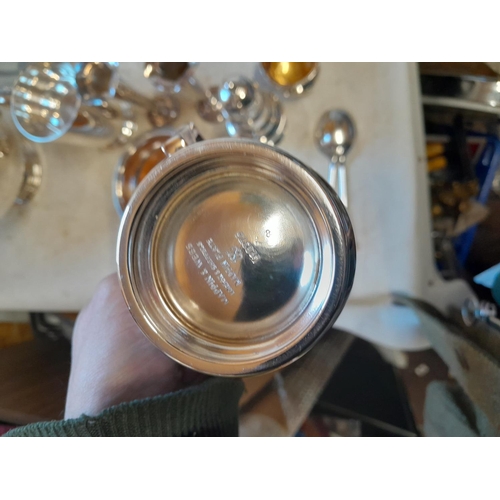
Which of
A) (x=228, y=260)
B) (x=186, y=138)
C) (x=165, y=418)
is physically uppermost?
(x=186, y=138)

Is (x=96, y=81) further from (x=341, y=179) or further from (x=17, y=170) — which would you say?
(x=341, y=179)

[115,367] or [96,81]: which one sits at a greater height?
[96,81]

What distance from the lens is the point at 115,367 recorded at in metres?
0.53

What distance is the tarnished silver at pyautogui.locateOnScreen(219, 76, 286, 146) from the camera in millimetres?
546

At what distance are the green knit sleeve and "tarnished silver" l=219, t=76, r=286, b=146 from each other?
1.19ft

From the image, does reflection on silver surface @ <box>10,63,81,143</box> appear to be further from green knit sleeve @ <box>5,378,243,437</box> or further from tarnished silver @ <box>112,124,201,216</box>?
green knit sleeve @ <box>5,378,243,437</box>

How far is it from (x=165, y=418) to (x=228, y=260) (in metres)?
0.24

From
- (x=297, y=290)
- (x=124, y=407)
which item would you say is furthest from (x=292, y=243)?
(x=124, y=407)

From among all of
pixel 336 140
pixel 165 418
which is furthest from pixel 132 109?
pixel 165 418

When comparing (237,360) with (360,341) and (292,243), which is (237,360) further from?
(360,341)

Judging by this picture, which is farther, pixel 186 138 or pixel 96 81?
pixel 96 81

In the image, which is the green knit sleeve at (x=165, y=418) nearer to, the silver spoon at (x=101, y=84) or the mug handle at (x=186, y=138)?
the mug handle at (x=186, y=138)

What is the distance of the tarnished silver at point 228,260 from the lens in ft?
1.25
